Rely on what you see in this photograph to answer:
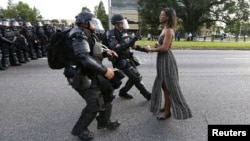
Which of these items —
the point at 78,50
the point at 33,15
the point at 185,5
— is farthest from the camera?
the point at 33,15

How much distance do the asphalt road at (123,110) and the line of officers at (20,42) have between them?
226 cm

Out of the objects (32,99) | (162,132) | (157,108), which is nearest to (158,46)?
(157,108)

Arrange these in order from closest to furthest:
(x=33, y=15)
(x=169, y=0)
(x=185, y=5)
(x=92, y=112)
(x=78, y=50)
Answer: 1. (x=78, y=50)
2. (x=92, y=112)
3. (x=169, y=0)
4. (x=185, y=5)
5. (x=33, y=15)

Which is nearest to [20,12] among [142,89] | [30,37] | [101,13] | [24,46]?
[101,13]

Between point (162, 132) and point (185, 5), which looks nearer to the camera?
point (162, 132)

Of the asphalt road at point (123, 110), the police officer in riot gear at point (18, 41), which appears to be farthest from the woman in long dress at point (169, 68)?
the police officer in riot gear at point (18, 41)

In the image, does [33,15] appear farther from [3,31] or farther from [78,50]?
[78,50]

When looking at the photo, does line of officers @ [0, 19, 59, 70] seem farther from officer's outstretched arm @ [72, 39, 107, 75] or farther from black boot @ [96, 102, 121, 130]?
officer's outstretched arm @ [72, 39, 107, 75]

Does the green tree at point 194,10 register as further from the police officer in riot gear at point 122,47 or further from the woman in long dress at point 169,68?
the woman in long dress at point 169,68

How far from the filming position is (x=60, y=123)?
14.2ft

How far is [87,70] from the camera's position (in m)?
3.51

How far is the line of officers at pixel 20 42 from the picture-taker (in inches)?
397

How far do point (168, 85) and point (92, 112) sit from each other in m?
1.25

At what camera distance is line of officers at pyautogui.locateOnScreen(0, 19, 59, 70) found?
1009 cm
